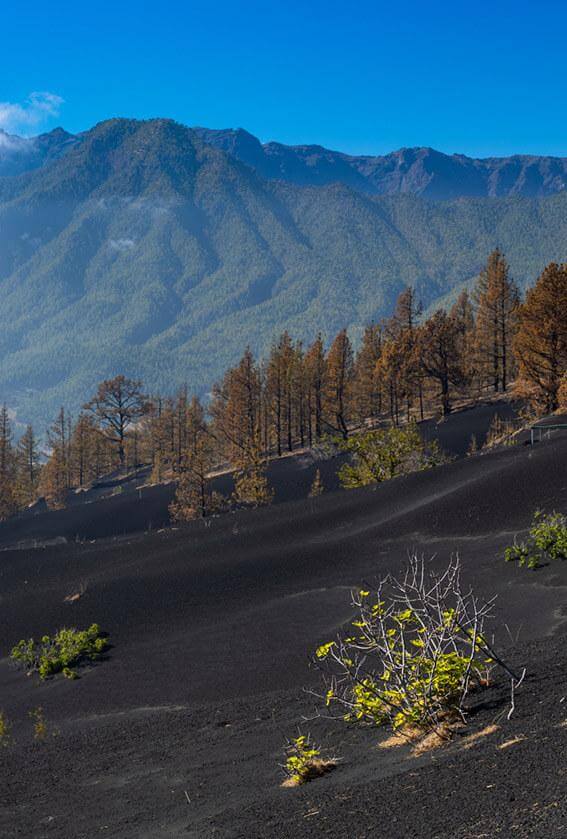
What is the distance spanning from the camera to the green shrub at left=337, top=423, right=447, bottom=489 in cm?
3662

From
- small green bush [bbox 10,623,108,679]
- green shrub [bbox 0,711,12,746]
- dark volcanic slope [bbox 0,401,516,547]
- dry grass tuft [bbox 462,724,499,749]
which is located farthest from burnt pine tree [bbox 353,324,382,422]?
dry grass tuft [bbox 462,724,499,749]

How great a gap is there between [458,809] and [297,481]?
49766 mm

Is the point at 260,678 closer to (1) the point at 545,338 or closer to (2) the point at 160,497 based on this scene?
(1) the point at 545,338

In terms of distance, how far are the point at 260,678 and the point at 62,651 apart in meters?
7.35

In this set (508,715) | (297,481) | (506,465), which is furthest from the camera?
(297,481)

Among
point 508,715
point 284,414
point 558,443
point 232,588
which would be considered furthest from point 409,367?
point 508,715

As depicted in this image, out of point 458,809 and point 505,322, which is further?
Answer: point 505,322

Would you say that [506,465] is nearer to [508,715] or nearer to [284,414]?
[508,715]

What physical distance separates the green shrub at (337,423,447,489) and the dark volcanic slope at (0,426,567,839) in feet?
18.1

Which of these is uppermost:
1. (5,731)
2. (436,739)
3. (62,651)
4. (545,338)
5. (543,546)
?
(545,338)

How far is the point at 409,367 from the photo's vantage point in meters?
68.8

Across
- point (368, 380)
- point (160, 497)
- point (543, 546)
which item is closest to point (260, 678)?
point (543, 546)

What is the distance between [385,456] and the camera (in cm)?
3684

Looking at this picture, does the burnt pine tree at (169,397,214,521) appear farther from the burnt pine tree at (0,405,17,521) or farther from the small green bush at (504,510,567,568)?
the burnt pine tree at (0,405,17,521)
